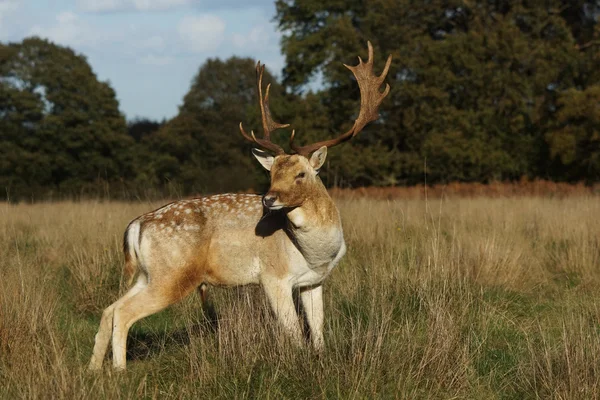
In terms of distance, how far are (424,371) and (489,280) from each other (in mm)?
3415

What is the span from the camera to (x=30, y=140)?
37688 mm

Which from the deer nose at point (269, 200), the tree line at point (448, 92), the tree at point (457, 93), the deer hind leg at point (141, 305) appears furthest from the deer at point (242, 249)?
the tree at point (457, 93)

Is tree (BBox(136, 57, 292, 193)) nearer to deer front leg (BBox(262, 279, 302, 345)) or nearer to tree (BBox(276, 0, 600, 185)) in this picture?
tree (BBox(276, 0, 600, 185))

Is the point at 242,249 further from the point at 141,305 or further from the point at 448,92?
the point at 448,92

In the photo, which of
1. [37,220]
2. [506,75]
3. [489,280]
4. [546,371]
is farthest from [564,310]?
[506,75]

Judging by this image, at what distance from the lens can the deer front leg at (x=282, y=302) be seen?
5.12 meters

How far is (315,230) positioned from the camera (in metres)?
5.35

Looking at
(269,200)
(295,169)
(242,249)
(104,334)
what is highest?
(295,169)

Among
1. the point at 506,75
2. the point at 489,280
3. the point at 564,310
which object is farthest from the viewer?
the point at 506,75

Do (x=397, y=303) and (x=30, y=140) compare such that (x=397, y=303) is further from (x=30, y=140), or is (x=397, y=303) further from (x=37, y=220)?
(x=30, y=140)

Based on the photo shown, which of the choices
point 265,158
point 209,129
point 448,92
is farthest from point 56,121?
point 265,158

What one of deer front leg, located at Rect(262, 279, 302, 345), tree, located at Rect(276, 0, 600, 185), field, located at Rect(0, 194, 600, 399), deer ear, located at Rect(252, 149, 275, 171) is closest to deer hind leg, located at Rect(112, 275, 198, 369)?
field, located at Rect(0, 194, 600, 399)

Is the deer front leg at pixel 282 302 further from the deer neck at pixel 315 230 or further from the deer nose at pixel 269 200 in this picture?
the deer nose at pixel 269 200

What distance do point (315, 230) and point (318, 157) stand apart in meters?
0.56
